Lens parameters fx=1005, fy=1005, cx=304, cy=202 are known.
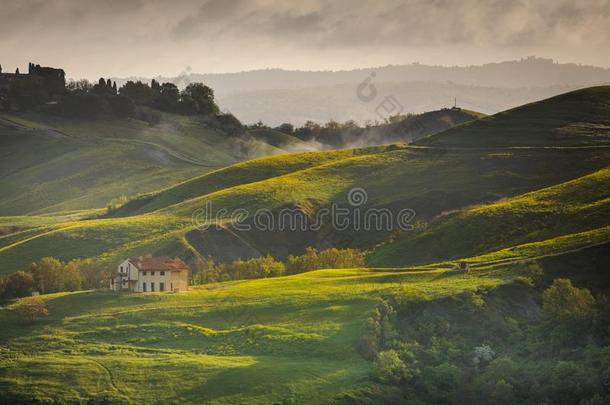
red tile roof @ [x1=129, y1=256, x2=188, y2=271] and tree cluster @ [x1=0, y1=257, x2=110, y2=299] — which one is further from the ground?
red tile roof @ [x1=129, y1=256, x2=188, y2=271]

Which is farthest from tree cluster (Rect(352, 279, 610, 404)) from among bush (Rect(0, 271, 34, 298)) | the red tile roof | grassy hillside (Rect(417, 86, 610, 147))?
grassy hillside (Rect(417, 86, 610, 147))

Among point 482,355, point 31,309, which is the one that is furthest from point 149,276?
point 482,355

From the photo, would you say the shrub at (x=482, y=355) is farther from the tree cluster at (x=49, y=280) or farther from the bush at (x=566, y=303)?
the tree cluster at (x=49, y=280)

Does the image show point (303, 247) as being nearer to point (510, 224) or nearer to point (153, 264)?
point (510, 224)

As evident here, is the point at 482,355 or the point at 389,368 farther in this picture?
the point at 482,355

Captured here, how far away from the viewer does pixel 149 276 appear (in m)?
96.2

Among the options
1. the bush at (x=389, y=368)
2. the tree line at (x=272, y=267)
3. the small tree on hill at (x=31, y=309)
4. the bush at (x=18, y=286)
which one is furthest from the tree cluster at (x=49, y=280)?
the bush at (x=389, y=368)

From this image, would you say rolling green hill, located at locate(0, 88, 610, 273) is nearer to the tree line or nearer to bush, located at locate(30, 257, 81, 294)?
the tree line

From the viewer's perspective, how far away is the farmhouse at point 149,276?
9581 cm

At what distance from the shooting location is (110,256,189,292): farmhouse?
3772 inches

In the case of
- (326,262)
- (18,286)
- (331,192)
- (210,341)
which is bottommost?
(210,341)

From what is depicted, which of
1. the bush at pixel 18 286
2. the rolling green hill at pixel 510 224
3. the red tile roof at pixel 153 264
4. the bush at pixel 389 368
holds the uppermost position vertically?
the rolling green hill at pixel 510 224

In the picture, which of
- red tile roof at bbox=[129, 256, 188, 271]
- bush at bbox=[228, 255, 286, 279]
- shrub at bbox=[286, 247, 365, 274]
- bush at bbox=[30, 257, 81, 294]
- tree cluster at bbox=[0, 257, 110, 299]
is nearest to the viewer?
red tile roof at bbox=[129, 256, 188, 271]

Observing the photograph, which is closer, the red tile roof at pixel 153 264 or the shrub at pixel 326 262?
the red tile roof at pixel 153 264
